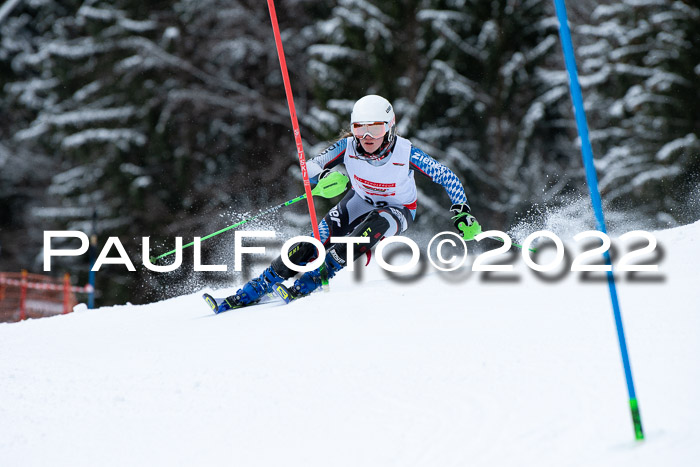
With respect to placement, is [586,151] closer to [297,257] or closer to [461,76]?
[297,257]

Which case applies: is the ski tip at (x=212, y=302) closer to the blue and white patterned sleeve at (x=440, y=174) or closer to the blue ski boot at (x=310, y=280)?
the blue ski boot at (x=310, y=280)

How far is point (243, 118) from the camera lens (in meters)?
16.6

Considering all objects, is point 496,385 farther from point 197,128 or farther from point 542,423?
point 197,128

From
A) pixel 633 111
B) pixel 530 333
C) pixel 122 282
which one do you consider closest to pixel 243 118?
pixel 122 282

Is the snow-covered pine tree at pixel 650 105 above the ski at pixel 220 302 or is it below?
above

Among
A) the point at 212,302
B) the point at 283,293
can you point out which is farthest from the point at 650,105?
the point at 212,302

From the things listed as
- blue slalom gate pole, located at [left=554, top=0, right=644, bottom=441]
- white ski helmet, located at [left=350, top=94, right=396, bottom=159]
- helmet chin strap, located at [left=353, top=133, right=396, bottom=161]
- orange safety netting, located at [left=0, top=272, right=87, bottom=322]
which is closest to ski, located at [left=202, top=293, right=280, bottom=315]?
helmet chin strap, located at [left=353, top=133, right=396, bottom=161]

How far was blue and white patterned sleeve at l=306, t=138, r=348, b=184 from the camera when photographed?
17.8 feet

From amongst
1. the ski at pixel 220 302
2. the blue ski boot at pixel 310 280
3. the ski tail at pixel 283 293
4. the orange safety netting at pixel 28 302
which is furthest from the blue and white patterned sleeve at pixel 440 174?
the orange safety netting at pixel 28 302

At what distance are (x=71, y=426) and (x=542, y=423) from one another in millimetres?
1817

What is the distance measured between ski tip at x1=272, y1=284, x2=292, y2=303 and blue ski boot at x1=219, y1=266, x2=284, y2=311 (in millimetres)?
63

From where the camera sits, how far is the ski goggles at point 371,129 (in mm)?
5035

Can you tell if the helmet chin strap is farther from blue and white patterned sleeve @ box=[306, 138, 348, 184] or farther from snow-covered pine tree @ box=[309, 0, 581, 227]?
A: snow-covered pine tree @ box=[309, 0, 581, 227]

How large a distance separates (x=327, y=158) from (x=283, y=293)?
3.36ft
